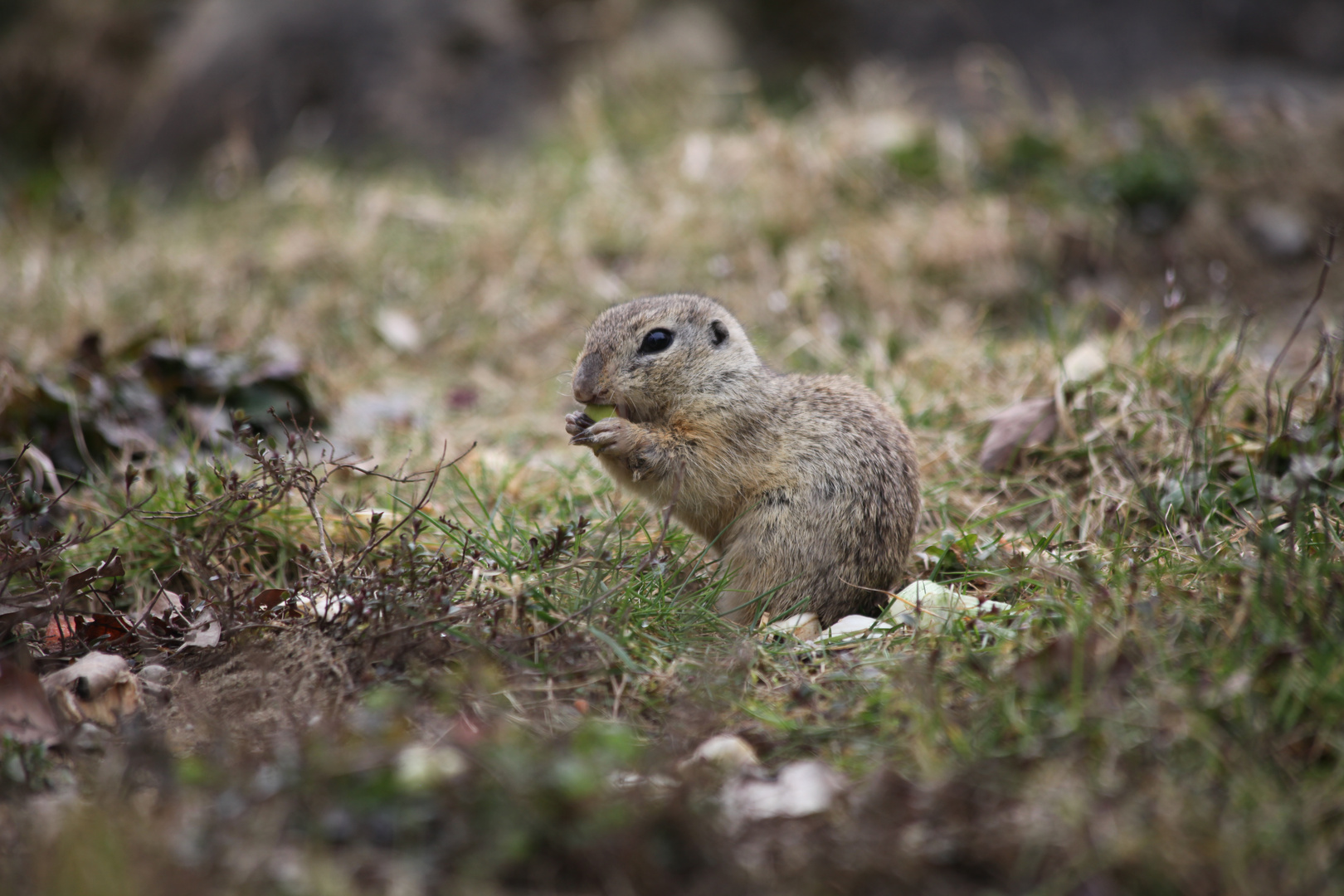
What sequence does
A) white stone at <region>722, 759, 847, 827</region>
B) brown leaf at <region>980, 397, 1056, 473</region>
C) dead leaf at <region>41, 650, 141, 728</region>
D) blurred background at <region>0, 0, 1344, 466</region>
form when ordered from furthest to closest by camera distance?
blurred background at <region>0, 0, 1344, 466</region>, brown leaf at <region>980, 397, 1056, 473</region>, dead leaf at <region>41, 650, 141, 728</region>, white stone at <region>722, 759, 847, 827</region>

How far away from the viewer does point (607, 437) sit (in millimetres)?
3523

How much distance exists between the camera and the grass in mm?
1977

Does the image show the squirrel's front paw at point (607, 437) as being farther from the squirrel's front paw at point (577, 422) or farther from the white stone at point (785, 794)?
the white stone at point (785, 794)

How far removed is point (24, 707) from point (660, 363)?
2.23 meters

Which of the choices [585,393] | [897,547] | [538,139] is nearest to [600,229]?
[538,139]

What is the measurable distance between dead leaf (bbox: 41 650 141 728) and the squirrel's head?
1714mm

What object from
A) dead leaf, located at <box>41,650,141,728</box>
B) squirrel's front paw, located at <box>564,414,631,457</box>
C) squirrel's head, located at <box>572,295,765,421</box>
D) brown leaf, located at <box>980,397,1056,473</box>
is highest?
squirrel's head, located at <box>572,295,765,421</box>

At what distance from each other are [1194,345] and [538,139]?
6.70 meters

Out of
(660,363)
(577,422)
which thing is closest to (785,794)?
(577,422)

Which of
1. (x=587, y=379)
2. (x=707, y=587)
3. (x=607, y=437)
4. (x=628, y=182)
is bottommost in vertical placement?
(x=707, y=587)

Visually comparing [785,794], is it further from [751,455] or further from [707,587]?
[751,455]

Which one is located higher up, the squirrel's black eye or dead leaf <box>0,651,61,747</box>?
the squirrel's black eye

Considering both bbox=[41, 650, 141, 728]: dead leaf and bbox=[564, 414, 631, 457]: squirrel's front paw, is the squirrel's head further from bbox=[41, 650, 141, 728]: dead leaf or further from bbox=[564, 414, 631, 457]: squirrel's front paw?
bbox=[41, 650, 141, 728]: dead leaf

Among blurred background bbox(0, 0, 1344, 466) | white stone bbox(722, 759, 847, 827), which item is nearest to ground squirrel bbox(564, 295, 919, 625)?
white stone bbox(722, 759, 847, 827)
